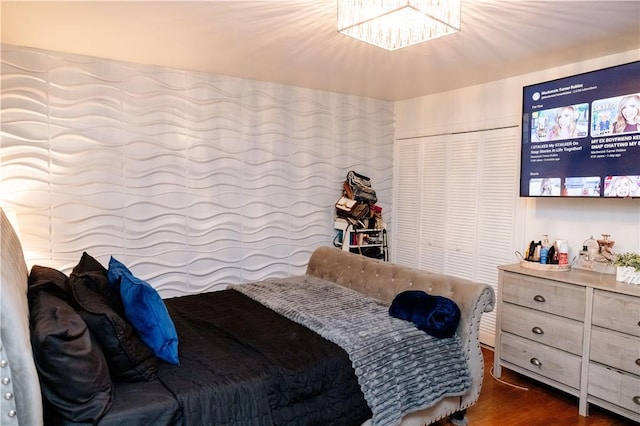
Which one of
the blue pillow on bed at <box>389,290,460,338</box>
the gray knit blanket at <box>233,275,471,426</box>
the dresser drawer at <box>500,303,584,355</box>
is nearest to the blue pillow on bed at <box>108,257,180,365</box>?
the gray knit blanket at <box>233,275,471,426</box>

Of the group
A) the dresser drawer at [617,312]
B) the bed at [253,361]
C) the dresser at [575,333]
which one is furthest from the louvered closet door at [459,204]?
the bed at [253,361]

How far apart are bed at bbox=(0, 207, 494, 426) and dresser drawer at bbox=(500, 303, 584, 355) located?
72 centimetres

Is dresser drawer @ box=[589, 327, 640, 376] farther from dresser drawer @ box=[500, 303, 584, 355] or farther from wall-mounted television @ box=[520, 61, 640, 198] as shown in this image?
wall-mounted television @ box=[520, 61, 640, 198]

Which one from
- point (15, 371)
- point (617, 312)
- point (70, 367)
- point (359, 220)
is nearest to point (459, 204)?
point (359, 220)

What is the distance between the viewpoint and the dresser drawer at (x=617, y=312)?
2.47 m

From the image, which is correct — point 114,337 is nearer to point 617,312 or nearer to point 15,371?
point 15,371

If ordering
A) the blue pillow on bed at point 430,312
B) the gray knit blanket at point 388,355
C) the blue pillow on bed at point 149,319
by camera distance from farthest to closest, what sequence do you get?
the blue pillow on bed at point 430,312
the gray knit blanket at point 388,355
the blue pillow on bed at point 149,319

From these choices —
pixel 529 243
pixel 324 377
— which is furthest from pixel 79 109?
pixel 529 243

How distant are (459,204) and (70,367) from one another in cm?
367

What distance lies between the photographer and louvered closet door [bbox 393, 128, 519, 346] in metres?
3.84

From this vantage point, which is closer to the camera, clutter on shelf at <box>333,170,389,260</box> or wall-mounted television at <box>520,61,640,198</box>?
wall-mounted television at <box>520,61,640,198</box>

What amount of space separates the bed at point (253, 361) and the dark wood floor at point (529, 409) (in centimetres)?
29

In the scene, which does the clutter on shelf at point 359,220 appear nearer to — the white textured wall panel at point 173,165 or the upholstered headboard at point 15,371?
the white textured wall panel at point 173,165

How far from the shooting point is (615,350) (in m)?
2.56
